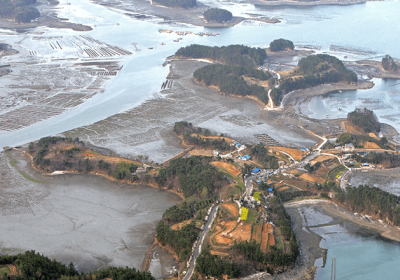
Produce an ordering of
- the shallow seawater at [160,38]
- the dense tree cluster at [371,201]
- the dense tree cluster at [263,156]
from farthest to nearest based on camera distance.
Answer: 1. the shallow seawater at [160,38]
2. the dense tree cluster at [263,156]
3. the dense tree cluster at [371,201]

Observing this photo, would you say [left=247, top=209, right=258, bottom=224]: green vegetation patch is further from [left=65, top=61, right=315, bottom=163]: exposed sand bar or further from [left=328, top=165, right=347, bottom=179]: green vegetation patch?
[left=65, top=61, right=315, bottom=163]: exposed sand bar

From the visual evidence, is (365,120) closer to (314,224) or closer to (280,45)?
(314,224)

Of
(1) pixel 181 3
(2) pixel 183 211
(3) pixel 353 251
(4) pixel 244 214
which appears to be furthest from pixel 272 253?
(1) pixel 181 3

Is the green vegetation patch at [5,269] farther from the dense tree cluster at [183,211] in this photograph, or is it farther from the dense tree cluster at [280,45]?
the dense tree cluster at [280,45]

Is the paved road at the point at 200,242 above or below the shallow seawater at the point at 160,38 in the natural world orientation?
below

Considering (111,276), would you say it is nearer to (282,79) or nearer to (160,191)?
(160,191)

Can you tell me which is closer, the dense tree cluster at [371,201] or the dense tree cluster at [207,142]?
the dense tree cluster at [371,201]

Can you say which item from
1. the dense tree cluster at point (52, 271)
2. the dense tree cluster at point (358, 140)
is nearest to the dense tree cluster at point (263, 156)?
the dense tree cluster at point (358, 140)
